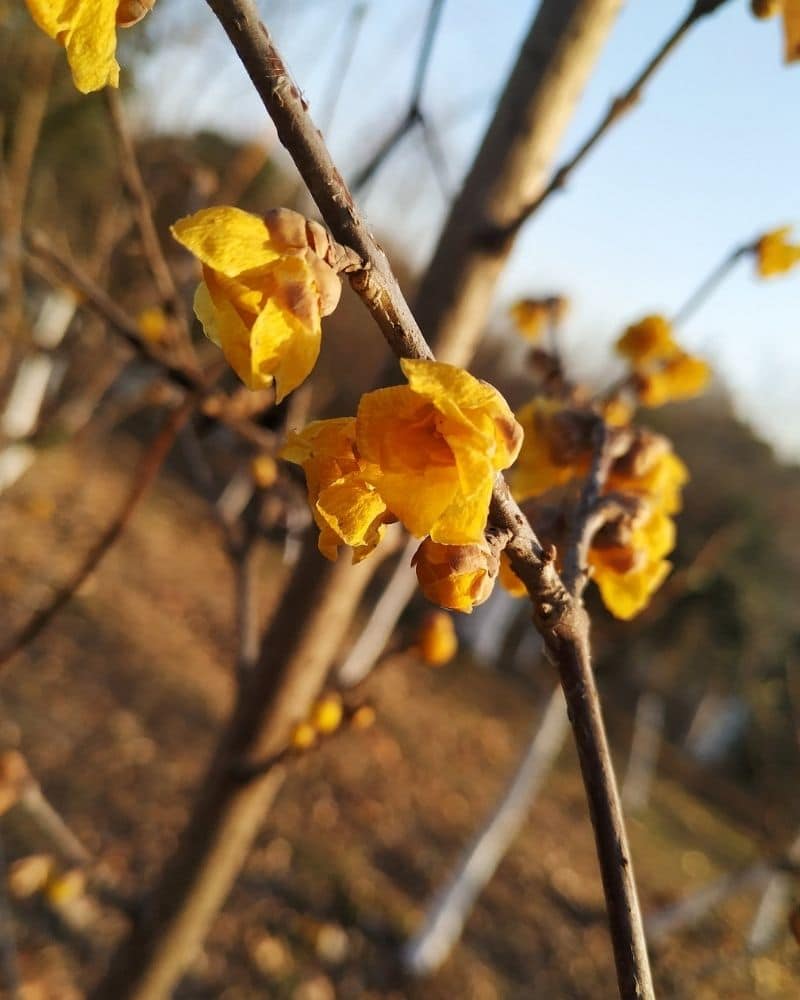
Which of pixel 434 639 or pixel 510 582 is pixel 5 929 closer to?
pixel 434 639

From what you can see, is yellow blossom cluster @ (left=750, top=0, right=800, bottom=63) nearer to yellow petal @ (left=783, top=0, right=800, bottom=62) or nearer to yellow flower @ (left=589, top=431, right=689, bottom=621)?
yellow petal @ (left=783, top=0, right=800, bottom=62)

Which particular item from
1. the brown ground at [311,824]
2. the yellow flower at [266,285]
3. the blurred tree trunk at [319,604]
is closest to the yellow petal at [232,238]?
the yellow flower at [266,285]

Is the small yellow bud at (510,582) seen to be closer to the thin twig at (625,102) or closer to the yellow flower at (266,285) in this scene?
the yellow flower at (266,285)

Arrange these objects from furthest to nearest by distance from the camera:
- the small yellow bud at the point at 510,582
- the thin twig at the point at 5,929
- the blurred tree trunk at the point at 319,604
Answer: the thin twig at the point at 5,929 → the blurred tree trunk at the point at 319,604 → the small yellow bud at the point at 510,582

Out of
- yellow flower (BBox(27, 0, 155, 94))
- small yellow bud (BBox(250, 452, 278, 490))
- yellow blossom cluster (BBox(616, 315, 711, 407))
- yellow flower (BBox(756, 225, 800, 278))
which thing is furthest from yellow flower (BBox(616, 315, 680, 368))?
yellow flower (BBox(27, 0, 155, 94))

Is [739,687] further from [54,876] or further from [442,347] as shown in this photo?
[442,347]

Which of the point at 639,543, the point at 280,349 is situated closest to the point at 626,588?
the point at 639,543
